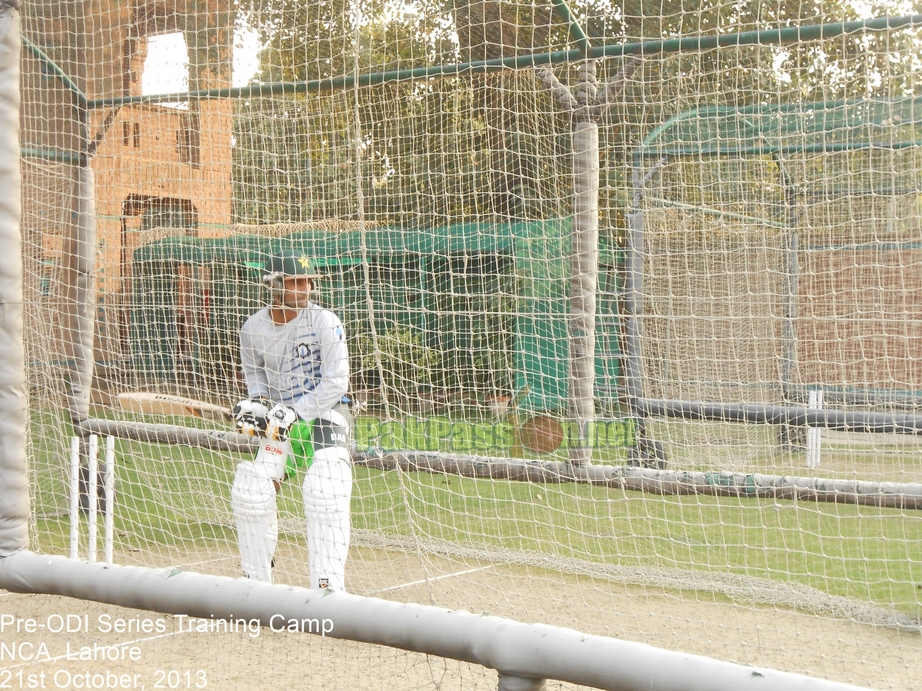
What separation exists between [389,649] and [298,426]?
3.94 ft

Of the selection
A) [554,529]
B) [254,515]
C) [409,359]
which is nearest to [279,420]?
[254,515]

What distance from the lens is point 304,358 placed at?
13.7ft

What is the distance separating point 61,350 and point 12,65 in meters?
2.49

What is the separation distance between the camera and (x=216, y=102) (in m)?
4.14

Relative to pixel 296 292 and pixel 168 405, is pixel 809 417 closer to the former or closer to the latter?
pixel 296 292

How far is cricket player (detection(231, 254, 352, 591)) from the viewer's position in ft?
14.0

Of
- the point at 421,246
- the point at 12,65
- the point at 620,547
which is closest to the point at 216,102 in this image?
the point at 12,65

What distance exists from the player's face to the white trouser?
27.1 inches

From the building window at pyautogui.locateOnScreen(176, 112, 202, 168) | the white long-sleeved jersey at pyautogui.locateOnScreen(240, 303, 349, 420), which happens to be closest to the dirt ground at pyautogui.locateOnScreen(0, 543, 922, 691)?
the white long-sleeved jersey at pyautogui.locateOnScreen(240, 303, 349, 420)

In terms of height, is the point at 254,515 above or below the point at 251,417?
below

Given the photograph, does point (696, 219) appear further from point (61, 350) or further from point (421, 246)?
point (61, 350)

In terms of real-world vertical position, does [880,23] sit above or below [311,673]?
above

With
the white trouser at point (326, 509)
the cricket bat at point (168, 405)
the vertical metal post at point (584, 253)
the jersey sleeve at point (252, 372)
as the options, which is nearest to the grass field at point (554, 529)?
the cricket bat at point (168, 405)

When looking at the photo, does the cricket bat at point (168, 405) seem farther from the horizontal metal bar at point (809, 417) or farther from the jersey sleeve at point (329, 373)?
the horizontal metal bar at point (809, 417)
